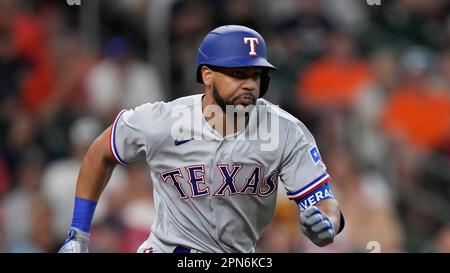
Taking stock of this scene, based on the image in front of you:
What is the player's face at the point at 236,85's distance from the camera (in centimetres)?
557

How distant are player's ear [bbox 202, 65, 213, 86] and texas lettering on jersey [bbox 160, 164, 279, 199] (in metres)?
0.45

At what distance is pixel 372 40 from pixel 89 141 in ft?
11.2

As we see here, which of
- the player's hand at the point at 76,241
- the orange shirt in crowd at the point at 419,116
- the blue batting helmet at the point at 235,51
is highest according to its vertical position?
the blue batting helmet at the point at 235,51

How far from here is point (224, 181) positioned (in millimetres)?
5668

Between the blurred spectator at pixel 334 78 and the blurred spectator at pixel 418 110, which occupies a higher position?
the blurred spectator at pixel 334 78

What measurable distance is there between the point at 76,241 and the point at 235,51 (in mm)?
1310

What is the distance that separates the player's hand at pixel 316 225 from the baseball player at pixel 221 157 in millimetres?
313

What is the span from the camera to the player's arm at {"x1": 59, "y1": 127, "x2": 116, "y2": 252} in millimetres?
5816

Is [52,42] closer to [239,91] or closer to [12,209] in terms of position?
[12,209]

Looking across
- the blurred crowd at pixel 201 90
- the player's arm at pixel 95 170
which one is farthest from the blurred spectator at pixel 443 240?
the player's arm at pixel 95 170

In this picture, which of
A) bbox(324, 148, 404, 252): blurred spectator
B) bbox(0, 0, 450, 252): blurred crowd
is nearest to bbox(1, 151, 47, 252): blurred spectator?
bbox(0, 0, 450, 252): blurred crowd

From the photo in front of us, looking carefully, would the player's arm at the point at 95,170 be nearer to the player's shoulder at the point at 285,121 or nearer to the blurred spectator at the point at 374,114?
the player's shoulder at the point at 285,121

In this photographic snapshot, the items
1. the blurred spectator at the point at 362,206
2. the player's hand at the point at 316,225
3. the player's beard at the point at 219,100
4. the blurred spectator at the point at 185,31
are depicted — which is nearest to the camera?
the player's hand at the point at 316,225

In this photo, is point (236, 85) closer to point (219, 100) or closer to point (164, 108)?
point (219, 100)
